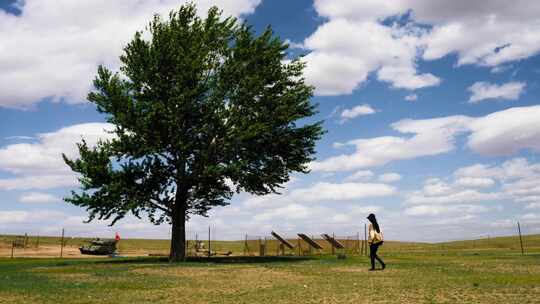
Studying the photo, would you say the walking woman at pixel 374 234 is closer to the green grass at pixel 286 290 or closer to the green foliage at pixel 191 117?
the green grass at pixel 286 290

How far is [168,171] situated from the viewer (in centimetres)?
3812

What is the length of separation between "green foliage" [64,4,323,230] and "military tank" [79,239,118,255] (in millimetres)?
27426

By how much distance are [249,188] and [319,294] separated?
81.4 ft

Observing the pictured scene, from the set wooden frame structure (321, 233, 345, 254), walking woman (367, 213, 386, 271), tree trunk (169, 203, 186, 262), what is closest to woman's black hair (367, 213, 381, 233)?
walking woman (367, 213, 386, 271)

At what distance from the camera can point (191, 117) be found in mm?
36844

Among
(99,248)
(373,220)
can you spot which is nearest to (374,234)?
(373,220)

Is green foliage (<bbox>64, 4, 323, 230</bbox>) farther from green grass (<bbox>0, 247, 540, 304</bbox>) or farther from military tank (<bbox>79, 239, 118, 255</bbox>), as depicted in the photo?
military tank (<bbox>79, 239, 118, 255</bbox>)

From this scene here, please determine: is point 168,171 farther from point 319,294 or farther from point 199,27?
point 319,294

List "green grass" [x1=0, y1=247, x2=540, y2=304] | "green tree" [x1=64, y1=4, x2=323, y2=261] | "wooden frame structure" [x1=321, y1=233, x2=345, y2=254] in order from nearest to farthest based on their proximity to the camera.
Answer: "green grass" [x1=0, y1=247, x2=540, y2=304] < "green tree" [x1=64, y1=4, x2=323, y2=261] < "wooden frame structure" [x1=321, y1=233, x2=345, y2=254]

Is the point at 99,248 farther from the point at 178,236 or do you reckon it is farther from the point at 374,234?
the point at 374,234

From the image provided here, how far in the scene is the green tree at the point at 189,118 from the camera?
3594 centimetres

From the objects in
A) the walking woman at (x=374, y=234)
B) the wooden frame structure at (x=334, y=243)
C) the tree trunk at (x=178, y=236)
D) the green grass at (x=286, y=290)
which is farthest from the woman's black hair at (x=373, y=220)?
the wooden frame structure at (x=334, y=243)

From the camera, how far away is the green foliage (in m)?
35.9

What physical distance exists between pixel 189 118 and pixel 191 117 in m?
0.19
